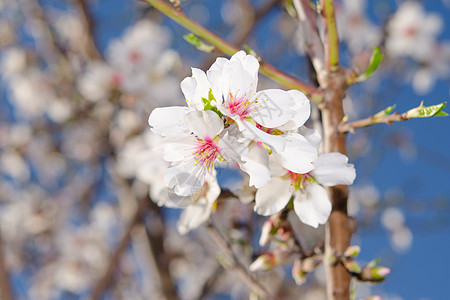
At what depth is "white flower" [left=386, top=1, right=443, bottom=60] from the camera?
2527 mm

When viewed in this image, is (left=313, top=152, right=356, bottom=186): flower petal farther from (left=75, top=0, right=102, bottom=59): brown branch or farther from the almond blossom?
(left=75, top=0, right=102, bottom=59): brown branch

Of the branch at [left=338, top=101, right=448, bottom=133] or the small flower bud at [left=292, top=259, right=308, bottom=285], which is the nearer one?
the branch at [left=338, top=101, right=448, bottom=133]

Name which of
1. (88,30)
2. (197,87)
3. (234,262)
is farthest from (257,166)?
(88,30)

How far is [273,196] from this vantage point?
2.05 ft

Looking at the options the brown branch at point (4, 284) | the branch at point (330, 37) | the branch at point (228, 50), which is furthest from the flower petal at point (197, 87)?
the brown branch at point (4, 284)

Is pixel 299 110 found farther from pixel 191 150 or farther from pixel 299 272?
pixel 299 272

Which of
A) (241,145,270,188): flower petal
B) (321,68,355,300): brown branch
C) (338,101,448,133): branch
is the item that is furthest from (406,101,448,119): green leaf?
(241,145,270,188): flower petal

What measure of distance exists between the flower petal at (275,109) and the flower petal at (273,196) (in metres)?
0.10

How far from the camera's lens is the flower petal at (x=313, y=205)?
0.61m

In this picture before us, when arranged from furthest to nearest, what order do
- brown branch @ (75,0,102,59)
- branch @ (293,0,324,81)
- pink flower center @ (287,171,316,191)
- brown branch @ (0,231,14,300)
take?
brown branch @ (75,0,102,59) → brown branch @ (0,231,14,300) → branch @ (293,0,324,81) → pink flower center @ (287,171,316,191)

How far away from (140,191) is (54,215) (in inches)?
44.1

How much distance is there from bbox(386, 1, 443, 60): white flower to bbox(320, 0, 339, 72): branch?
2.01 metres

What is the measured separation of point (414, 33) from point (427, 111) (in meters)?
2.25

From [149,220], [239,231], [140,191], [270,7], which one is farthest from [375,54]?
[149,220]
